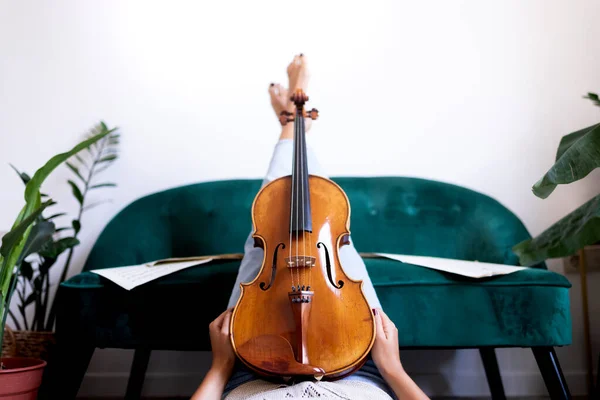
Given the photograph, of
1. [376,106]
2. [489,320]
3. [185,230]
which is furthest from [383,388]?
[376,106]

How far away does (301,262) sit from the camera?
86 centimetres

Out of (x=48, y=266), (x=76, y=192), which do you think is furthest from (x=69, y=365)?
(x=76, y=192)

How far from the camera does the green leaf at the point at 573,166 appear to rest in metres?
0.97

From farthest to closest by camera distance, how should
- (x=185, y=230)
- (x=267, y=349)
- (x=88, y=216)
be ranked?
(x=88, y=216) → (x=185, y=230) → (x=267, y=349)

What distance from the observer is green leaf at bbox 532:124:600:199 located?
97 centimetres

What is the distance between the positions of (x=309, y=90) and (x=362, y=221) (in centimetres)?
54

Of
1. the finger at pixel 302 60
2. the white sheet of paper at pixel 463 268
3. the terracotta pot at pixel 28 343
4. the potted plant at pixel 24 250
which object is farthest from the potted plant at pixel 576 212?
the terracotta pot at pixel 28 343

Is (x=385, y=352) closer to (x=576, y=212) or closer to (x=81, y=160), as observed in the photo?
(x=576, y=212)

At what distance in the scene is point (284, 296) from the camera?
842 millimetres

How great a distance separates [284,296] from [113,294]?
547 millimetres

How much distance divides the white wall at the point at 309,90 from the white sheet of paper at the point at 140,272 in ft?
2.13

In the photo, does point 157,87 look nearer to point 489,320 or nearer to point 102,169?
point 102,169

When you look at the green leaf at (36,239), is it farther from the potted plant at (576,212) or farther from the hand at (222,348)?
the potted plant at (576,212)

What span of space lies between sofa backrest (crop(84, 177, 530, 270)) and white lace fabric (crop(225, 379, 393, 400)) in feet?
3.25
